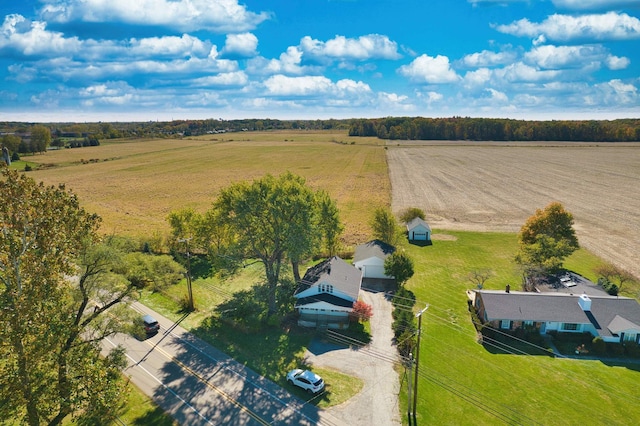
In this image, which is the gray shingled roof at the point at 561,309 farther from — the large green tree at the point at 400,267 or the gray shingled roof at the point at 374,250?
the gray shingled roof at the point at 374,250

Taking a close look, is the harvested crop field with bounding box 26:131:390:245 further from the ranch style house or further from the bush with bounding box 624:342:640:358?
the bush with bounding box 624:342:640:358

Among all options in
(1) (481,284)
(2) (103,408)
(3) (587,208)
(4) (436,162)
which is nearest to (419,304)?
(1) (481,284)

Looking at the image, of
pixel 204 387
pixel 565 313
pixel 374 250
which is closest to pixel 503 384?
pixel 565 313

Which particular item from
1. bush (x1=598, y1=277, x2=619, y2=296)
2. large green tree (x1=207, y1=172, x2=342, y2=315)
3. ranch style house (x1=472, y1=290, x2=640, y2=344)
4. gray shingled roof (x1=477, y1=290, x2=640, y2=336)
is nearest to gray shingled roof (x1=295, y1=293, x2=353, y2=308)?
large green tree (x1=207, y1=172, x2=342, y2=315)

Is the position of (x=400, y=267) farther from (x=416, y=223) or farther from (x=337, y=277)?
(x=416, y=223)

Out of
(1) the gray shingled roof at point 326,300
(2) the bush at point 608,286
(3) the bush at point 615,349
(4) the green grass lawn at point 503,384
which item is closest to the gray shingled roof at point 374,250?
(4) the green grass lawn at point 503,384

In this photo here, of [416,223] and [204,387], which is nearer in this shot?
[204,387]

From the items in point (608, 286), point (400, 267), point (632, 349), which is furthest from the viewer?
point (400, 267)

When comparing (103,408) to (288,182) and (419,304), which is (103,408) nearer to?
(288,182)
